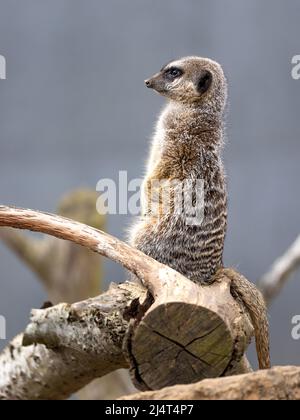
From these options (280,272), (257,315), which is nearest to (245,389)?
(257,315)

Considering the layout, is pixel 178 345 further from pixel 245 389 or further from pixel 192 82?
pixel 192 82

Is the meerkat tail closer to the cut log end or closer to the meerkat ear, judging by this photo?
the cut log end

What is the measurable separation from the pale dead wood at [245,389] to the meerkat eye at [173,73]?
119 cm

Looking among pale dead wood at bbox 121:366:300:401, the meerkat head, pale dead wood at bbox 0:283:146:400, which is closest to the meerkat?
the meerkat head

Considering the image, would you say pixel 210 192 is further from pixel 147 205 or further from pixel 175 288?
pixel 175 288

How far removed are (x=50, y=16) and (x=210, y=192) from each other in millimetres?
2397

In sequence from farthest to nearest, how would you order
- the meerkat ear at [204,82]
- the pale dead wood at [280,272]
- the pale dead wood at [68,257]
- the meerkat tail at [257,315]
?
the pale dead wood at [68,257] → the pale dead wood at [280,272] → the meerkat ear at [204,82] → the meerkat tail at [257,315]

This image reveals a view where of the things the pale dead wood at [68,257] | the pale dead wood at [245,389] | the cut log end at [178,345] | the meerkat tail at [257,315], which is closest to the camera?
the pale dead wood at [245,389]

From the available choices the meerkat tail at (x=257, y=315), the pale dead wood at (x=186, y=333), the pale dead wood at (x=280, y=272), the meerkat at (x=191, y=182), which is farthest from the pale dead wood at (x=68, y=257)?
the pale dead wood at (x=186, y=333)

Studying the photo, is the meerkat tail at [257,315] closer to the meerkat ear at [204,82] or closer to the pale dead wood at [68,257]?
the meerkat ear at [204,82]

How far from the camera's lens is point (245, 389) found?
131cm

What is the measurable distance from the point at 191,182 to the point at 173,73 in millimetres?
416

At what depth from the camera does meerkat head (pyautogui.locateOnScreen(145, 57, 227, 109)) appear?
2.23 m

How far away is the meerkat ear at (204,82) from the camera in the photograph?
2223 mm
